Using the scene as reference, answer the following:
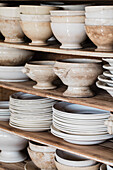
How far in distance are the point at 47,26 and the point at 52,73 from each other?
24 cm

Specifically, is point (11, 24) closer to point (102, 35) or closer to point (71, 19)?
point (71, 19)

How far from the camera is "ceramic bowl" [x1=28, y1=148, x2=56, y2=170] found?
77.7 inches

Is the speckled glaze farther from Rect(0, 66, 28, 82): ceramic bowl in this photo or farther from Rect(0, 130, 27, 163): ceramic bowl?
Rect(0, 130, 27, 163): ceramic bowl

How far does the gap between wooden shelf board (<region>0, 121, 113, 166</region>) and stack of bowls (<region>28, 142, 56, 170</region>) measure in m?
0.08

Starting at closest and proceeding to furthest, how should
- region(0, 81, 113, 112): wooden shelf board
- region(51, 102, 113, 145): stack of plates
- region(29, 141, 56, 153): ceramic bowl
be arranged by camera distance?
region(0, 81, 113, 112): wooden shelf board, region(51, 102, 113, 145): stack of plates, region(29, 141, 56, 153): ceramic bowl

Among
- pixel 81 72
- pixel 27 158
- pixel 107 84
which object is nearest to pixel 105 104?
pixel 107 84

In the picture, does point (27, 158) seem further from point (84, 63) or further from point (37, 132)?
point (84, 63)

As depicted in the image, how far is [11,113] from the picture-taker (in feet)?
6.77

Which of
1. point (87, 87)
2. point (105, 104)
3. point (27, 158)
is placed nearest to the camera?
point (105, 104)

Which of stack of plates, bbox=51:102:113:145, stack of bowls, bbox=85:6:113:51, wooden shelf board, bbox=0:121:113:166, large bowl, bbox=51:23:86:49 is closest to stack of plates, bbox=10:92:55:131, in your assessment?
wooden shelf board, bbox=0:121:113:166

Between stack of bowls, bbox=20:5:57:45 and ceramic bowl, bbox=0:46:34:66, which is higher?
stack of bowls, bbox=20:5:57:45

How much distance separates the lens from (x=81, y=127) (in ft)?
5.70

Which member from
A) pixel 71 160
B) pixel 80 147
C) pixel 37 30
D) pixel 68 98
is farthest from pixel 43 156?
pixel 37 30

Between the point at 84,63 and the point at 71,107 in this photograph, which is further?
the point at 71,107
